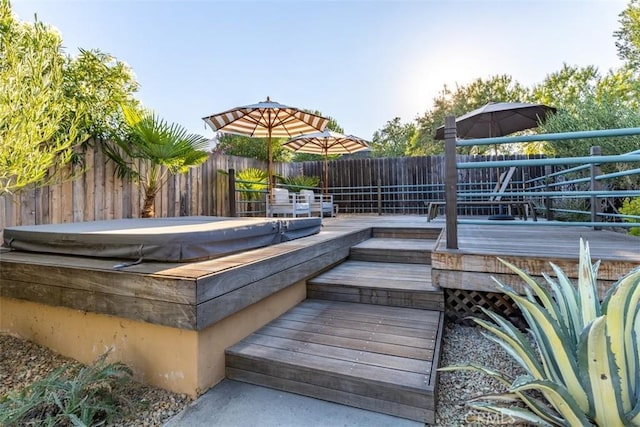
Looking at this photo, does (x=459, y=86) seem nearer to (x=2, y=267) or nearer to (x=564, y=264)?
(x=564, y=264)

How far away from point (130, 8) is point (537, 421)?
6.71 m

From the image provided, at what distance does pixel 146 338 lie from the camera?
1.73 meters

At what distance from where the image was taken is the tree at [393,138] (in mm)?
23141

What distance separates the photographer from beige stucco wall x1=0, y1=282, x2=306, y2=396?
5.36 ft

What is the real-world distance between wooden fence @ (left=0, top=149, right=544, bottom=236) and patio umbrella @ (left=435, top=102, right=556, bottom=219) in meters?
1.13

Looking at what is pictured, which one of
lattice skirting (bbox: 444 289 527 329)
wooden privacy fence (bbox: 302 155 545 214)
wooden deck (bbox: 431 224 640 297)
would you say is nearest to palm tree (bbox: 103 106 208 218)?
wooden deck (bbox: 431 224 640 297)

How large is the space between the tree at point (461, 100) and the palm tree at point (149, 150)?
15368 millimetres

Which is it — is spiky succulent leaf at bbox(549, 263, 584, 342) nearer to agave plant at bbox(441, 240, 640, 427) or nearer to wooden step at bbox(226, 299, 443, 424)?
agave plant at bbox(441, 240, 640, 427)

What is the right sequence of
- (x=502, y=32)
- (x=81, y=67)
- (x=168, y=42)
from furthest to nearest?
(x=502, y=32) < (x=168, y=42) < (x=81, y=67)

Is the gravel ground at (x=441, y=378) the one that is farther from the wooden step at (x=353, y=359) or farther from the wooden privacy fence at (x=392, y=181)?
the wooden privacy fence at (x=392, y=181)

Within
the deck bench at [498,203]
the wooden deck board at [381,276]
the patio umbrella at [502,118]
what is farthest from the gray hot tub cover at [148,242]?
the patio umbrella at [502,118]

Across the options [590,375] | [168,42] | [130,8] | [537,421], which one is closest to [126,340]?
[537,421]

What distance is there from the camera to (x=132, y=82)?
4254 millimetres

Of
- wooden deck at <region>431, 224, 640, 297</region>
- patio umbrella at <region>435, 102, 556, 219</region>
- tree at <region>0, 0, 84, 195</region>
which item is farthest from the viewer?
patio umbrella at <region>435, 102, 556, 219</region>
